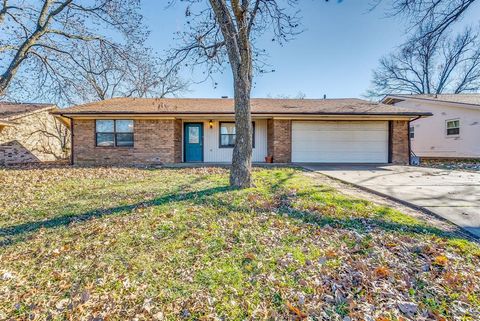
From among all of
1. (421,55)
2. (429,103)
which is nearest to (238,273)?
(421,55)

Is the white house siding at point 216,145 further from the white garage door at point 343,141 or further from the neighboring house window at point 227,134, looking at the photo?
the white garage door at point 343,141

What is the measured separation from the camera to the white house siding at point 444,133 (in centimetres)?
1430

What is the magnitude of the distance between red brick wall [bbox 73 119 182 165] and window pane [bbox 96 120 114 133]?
23 cm

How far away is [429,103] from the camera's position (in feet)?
52.9

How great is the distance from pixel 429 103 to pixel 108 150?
65.5 ft

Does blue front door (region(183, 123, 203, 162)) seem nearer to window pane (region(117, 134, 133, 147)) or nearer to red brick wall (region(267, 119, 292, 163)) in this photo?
window pane (region(117, 134, 133, 147))

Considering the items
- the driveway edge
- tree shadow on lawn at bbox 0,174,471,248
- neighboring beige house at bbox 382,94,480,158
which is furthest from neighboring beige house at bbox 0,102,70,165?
neighboring beige house at bbox 382,94,480,158

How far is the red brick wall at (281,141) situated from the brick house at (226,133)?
51mm

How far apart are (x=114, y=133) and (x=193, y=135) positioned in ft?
13.1

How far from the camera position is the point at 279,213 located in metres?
4.50

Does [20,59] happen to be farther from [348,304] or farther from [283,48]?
[348,304]

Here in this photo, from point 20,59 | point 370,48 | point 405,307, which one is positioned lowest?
point 405,307

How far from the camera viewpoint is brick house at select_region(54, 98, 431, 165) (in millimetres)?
12133

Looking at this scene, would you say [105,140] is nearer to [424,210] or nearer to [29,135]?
[29,135]
